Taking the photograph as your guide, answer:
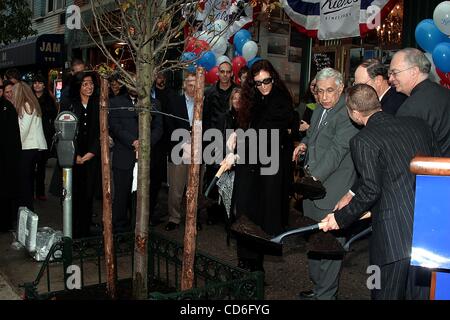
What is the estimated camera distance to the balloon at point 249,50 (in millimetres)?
8812

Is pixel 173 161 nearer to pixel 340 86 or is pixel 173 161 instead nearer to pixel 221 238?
pixel 221 238

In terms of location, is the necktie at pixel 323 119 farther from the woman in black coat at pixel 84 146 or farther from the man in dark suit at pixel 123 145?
the woman in black coat at pixel 84 146

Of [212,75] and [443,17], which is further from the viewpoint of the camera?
[212,75]

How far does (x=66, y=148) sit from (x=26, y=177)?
5.20ft

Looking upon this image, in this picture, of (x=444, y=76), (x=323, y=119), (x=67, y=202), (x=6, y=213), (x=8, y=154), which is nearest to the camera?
(x=323, y=119)

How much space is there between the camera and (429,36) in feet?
20.3

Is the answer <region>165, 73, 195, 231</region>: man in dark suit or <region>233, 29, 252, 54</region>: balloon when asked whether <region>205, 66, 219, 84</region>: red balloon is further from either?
<region>165, 73, 195, 231</region>: man in dark suit

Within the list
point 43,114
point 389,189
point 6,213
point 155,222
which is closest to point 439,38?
point 389,189

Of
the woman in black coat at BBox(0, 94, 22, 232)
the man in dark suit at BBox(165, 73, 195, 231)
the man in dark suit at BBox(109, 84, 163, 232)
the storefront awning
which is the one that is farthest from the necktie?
the storefront awning

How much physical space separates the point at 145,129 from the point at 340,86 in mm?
1613

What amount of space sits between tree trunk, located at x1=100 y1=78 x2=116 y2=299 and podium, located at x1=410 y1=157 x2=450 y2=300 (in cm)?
229

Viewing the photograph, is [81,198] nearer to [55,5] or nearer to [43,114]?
[43,114]

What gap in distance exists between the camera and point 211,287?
3.20 metres

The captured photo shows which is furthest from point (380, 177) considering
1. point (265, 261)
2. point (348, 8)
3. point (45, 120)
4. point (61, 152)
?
point (45, 120)
